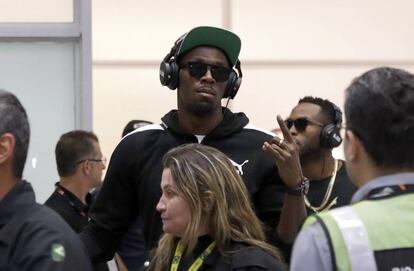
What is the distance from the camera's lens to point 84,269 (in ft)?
10.1

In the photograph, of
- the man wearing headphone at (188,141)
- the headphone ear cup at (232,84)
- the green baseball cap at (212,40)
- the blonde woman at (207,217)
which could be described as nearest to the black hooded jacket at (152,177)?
the man wearing headphone at (188,141)

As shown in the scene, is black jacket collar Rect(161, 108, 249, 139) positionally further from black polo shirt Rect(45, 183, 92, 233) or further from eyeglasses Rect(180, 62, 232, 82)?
black polo shirt Rect(45, 183, 92, 233)

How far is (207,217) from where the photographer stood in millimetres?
3670

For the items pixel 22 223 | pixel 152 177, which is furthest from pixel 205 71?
pixel 22 223

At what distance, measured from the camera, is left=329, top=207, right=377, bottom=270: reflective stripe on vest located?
2.46m

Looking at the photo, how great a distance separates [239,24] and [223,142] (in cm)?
442

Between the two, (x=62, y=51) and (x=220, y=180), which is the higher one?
(x=220, y=180)

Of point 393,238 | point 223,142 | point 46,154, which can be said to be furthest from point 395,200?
point 46,154

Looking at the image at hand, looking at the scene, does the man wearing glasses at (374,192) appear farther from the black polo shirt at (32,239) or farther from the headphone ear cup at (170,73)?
the headphone ear cup at (170,73)

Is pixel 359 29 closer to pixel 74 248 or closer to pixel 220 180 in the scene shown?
pixel 220 180

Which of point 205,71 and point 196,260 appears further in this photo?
point 205,71

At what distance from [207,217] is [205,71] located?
87cm

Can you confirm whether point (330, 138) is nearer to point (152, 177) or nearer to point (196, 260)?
point (152, 177)

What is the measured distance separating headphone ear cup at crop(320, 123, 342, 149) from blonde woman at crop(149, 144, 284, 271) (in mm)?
1727
